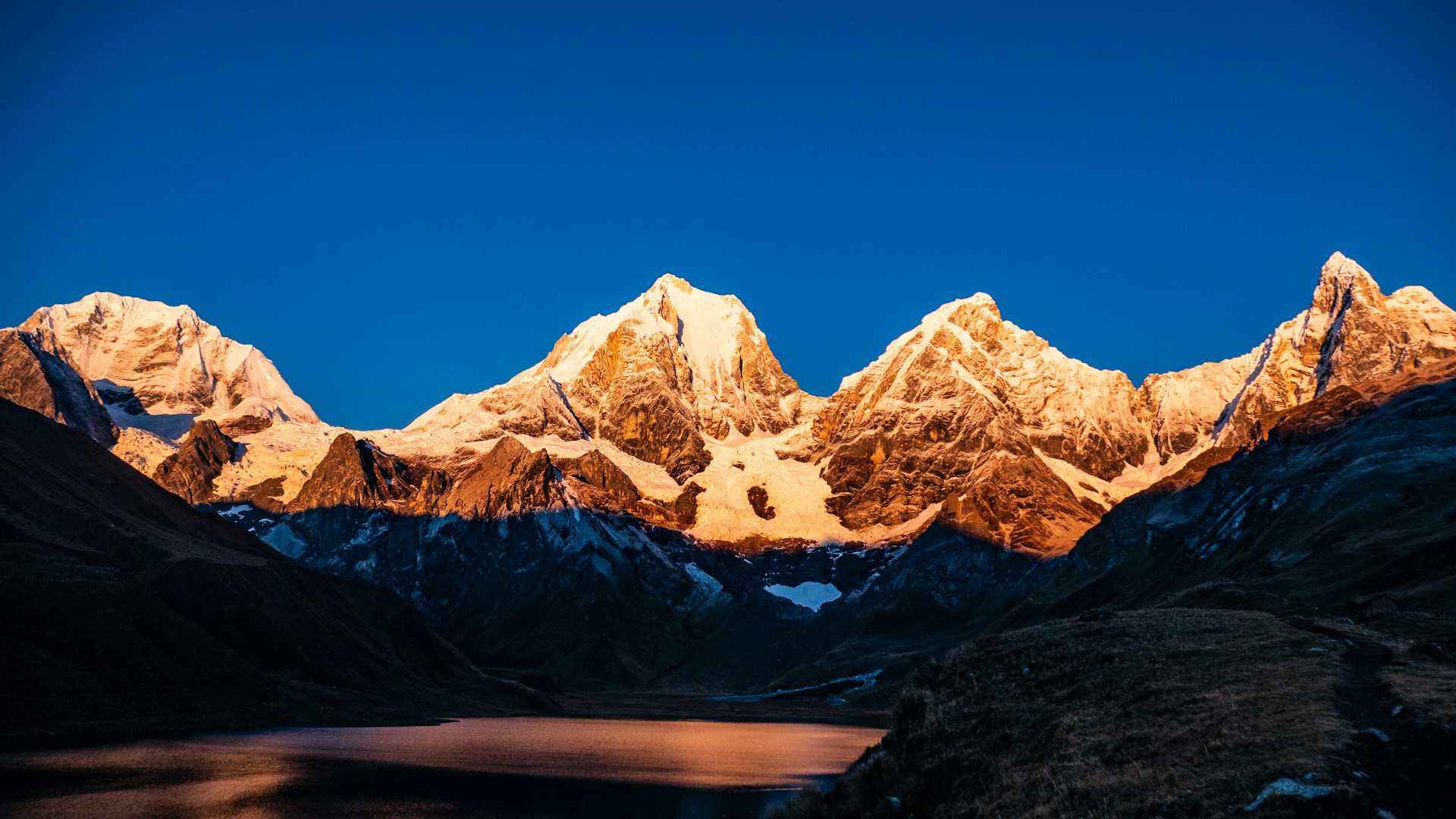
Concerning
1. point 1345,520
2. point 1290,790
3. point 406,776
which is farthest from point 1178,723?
point 1345,520

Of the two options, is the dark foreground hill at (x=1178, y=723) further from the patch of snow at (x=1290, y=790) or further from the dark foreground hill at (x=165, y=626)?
the dark foreground hill at (x=165, y=626)

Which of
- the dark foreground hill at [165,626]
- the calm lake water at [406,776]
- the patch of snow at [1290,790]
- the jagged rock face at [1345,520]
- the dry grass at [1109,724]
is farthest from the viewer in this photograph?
the jagged rock face at [1345,520]

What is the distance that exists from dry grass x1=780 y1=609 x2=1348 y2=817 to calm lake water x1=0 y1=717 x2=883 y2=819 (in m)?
20.9

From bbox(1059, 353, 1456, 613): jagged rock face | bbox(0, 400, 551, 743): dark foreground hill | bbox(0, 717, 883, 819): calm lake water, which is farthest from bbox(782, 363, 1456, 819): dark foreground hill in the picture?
bbox(0, 400, 551, 743): dark foreground hill

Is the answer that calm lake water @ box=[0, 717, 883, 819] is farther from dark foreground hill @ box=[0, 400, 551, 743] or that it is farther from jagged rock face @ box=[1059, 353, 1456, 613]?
jagged rock face @ box=[1059, 353, 1456, 613]

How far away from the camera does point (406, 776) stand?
6725cm

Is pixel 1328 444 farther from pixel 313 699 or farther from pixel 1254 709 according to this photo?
pixel 1254 709

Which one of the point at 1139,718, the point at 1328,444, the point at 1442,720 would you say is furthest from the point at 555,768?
the point at 1328,444

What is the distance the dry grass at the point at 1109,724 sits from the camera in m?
23.5

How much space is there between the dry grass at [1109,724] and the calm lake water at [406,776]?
68.4ft

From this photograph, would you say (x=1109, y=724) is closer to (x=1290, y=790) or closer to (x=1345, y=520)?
(x=1290, y=790)

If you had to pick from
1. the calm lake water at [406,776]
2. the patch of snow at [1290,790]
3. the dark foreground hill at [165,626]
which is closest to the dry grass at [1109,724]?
→ the patch of snow at [1290,790]

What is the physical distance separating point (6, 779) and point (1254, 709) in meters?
58.7

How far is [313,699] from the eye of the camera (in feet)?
389
